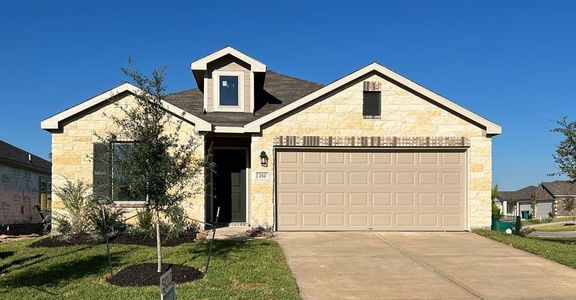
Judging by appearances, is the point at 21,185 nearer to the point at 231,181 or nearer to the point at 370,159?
the point at 231,181

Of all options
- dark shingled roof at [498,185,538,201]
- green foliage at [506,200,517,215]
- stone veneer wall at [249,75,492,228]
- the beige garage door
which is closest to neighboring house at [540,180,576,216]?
green foliage at [506,200,517,215]

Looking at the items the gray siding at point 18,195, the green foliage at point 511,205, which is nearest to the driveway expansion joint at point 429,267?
the gray siding at point 18,195

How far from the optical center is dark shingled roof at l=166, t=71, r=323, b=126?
52.9 feet

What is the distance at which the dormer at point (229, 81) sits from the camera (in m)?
16.6

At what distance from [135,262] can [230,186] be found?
617 cm

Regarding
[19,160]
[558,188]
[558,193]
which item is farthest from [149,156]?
[558,188]

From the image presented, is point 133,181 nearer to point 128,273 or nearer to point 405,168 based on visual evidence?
point 128,273

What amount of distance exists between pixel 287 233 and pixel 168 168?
629 centimetres

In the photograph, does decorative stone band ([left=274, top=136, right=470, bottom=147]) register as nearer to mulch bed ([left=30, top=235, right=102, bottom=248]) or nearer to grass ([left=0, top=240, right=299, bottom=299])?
grass ([left=0, top=240, right=299, bottom=299])

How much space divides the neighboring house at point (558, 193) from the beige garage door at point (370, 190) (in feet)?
183

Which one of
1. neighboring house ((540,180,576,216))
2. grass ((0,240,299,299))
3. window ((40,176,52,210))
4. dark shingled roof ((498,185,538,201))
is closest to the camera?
grass ((0,240,299,299))

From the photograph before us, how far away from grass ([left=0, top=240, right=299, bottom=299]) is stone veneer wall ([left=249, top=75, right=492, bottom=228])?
149 inches

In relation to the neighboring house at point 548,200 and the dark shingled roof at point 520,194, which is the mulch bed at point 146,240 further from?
the dark shingled roof at point 520,194

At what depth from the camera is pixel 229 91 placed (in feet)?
55.6
